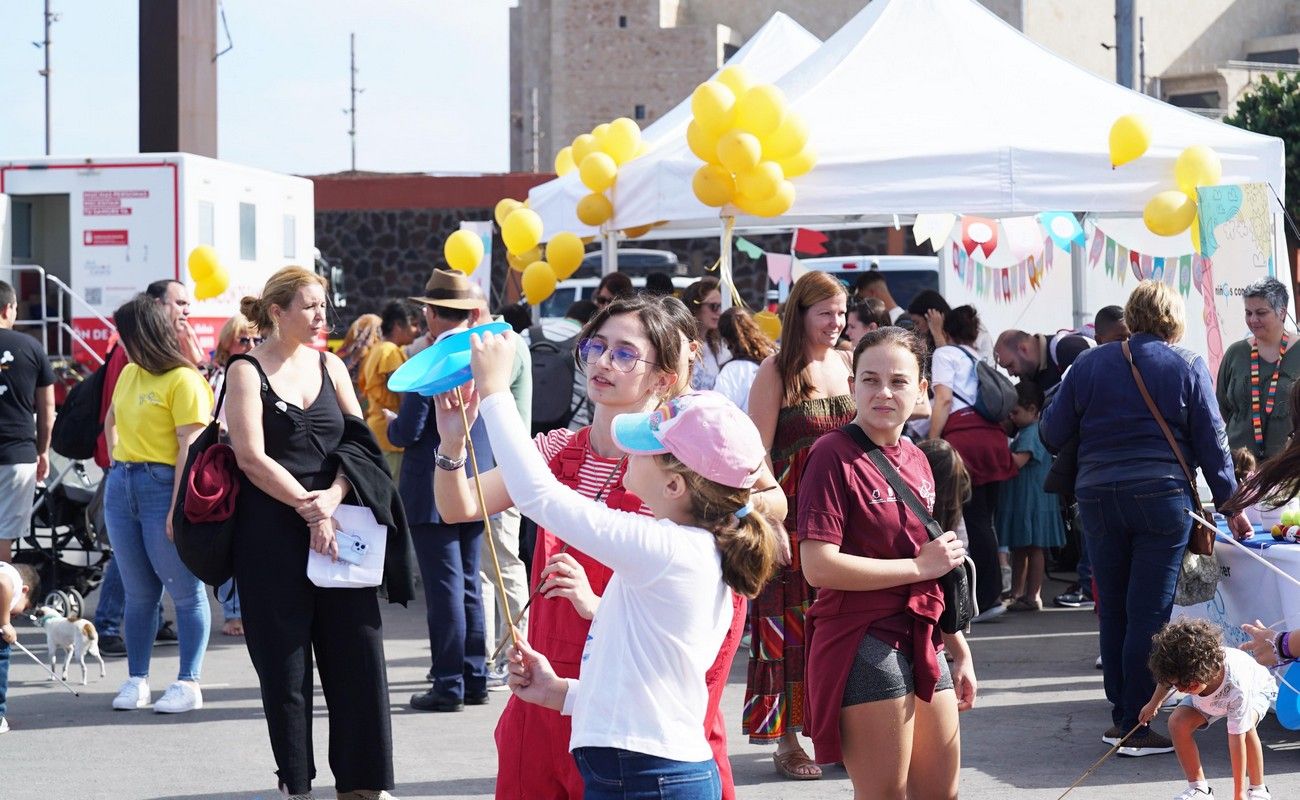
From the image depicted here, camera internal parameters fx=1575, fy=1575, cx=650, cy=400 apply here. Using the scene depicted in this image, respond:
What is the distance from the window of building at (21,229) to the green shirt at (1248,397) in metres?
12.7

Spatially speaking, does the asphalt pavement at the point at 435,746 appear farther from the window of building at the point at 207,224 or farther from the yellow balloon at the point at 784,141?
the window of building at the point at 207,224

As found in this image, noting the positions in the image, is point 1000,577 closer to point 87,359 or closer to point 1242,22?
point 87,359

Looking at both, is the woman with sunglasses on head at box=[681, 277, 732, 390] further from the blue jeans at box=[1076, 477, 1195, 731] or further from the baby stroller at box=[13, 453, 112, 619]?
the baby stroller at box=[13, 453, 112, 619]

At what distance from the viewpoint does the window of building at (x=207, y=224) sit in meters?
16.0

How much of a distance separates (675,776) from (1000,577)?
253 inches

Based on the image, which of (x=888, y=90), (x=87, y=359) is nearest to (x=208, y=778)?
(x=888, y=90)

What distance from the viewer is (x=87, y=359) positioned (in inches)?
625

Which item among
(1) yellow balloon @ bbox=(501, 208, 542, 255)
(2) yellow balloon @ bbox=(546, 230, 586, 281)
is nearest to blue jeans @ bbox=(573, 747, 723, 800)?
(1) yellow balloon @ bbox=(501, 208, 542, 255)

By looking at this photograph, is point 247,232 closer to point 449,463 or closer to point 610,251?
point 610,251

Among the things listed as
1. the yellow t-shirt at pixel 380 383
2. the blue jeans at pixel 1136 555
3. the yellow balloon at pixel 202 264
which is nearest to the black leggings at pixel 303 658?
the blue jeans at pixel 1136 555

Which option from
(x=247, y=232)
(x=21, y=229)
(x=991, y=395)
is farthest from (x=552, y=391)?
(x=21, y=229)

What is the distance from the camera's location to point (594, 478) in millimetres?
3590

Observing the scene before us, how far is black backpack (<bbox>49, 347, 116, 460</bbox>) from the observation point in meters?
8.04

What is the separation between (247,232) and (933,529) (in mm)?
14251
